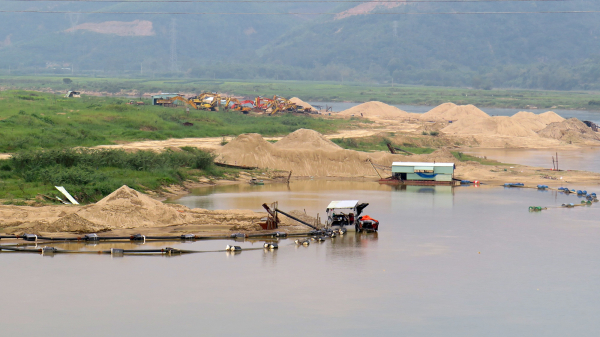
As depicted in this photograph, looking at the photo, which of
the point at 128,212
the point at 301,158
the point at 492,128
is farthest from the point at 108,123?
the point at 492,128

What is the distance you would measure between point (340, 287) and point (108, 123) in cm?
5487

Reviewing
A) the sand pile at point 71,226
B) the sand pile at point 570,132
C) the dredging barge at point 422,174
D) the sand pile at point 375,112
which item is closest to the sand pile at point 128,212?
the sand pile at point 71,226

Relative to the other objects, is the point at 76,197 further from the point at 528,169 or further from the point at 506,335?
the point at 528,169

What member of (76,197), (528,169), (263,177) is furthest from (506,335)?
(528,169)

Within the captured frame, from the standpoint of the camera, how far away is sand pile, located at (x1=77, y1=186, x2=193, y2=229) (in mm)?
33500

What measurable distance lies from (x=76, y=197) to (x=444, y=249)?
1834 centimetres

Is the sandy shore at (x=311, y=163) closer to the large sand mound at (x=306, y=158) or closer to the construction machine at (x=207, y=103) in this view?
the large sand mound at (x=306, y=158)

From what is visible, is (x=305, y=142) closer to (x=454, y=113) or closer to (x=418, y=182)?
(x=418, y=182)

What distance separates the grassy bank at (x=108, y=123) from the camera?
60812 millimetres

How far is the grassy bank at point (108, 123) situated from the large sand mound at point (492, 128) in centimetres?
1516

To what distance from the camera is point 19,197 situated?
3750cm

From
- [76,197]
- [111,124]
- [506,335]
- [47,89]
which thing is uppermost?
[47,89]

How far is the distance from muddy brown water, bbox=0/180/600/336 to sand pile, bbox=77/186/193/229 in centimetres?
275

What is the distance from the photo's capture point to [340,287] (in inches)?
1030
